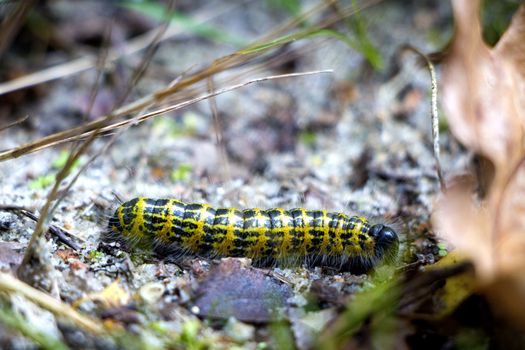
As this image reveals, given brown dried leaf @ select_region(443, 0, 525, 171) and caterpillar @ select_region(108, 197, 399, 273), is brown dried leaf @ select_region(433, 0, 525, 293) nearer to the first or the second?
brown dried leaf @ select_region(443, 0, 525, 171)

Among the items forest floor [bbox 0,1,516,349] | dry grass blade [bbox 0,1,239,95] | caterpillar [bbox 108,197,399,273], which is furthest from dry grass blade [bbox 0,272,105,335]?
dry grass blade [bbox 0,1,239,95]

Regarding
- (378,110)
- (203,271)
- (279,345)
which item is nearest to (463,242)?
(279,345)

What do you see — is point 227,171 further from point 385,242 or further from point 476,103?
point 476,103

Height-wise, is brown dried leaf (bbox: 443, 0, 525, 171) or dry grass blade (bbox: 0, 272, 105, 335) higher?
brown dried leaf (bbox: 443, 0, 525, 171)

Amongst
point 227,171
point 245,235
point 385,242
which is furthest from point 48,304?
point 227,171

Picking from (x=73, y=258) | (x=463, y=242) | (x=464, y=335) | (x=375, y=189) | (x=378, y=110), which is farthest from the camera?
(x=378, y=110)

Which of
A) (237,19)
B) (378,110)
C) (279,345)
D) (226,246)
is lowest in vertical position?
(279,345)

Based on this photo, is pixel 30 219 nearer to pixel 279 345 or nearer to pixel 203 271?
pixel 203 271

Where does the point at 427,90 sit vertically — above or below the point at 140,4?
below
